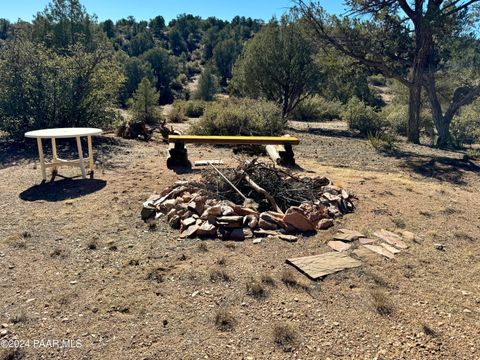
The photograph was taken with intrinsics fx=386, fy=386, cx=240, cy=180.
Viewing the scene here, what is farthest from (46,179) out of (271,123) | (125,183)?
(271,123)

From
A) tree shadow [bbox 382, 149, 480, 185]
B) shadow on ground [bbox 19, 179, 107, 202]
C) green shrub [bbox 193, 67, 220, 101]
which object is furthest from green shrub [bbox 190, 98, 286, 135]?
green shrub [bbox 193, 67, 220, 101]

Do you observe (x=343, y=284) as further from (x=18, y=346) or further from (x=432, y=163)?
(x=432, y=163)

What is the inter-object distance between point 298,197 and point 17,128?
6.91m

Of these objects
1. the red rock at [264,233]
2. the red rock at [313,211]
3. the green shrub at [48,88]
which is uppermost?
the green shrub at [48,88]

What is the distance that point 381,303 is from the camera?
2785 millimetres

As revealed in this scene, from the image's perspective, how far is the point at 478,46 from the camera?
12.1 meters

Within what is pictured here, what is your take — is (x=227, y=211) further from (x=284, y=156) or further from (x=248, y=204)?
(x=284, y=156)

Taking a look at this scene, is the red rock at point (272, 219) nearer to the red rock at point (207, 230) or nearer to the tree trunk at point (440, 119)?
the red rock at point (207, 230)

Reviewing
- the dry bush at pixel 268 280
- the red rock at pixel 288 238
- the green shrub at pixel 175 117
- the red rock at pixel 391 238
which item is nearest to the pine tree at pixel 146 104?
the green shrub at pixel 175 117

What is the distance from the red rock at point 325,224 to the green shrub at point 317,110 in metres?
16.3

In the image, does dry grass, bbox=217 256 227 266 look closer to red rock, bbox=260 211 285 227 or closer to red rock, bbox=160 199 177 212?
red rock, bbox=260 211 285 227

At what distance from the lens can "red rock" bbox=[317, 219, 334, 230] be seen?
4.23m

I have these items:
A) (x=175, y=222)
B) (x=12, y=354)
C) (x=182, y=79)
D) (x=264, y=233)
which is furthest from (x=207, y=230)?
(x=182, y=79)

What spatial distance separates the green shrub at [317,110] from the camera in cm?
2031
